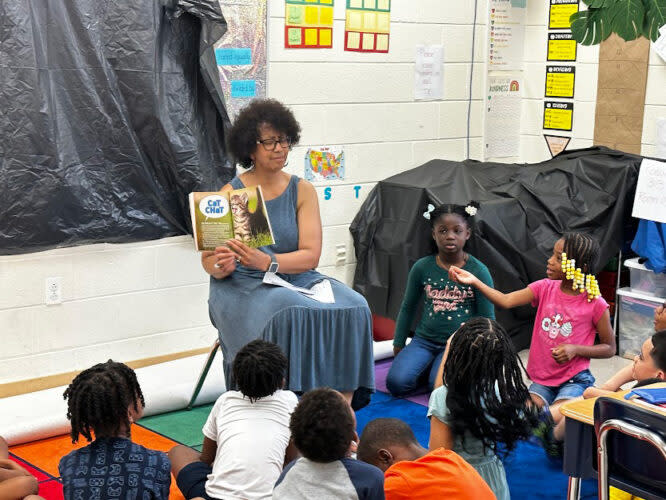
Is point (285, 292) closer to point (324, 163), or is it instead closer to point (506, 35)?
point (324, 163)

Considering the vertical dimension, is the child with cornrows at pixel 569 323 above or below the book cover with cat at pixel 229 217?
below

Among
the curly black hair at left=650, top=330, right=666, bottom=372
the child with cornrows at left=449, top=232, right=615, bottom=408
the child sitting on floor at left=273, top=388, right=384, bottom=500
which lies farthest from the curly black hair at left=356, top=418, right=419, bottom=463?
the child with cornrows at left=449, top=232, right=615, bottom=408

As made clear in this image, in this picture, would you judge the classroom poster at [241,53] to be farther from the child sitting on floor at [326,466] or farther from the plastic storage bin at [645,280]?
the child sitting on floor at [326,466]

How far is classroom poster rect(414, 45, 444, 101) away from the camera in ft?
17.0

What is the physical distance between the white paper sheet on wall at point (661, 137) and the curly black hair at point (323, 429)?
3433 millimetres

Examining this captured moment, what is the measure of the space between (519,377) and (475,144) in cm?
332

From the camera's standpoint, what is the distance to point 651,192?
14.9ft

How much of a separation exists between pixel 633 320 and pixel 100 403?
3179 millimetres

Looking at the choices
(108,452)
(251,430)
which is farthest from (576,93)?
(108,452)

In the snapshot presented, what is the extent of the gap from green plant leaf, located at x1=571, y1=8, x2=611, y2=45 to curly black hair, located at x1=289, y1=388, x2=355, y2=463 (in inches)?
131

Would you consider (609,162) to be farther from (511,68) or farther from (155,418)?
(155,418)

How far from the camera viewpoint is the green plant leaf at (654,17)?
440 cm

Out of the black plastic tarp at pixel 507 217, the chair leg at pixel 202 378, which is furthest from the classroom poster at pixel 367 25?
the chair leg at pixel 202 378

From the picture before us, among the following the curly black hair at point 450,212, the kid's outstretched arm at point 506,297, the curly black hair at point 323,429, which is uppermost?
the curly black hair at point 450,212
